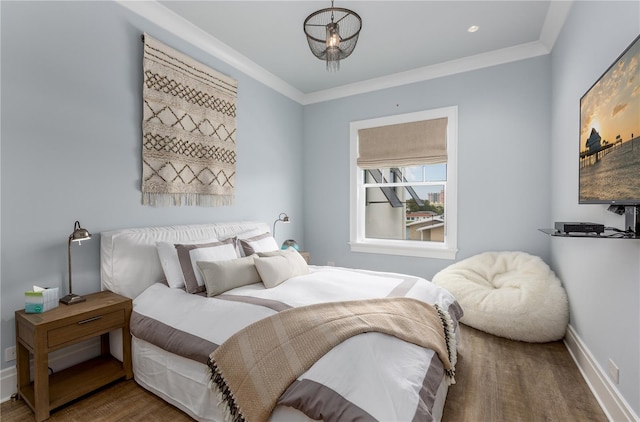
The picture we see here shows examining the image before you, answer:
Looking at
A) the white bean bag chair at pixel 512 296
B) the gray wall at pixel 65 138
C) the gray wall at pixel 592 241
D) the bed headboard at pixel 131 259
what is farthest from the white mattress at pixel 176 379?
the white bean bag chair at pixel 512 296

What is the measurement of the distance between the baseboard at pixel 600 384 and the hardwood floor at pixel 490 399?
0.05 metres

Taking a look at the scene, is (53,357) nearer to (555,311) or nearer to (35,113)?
(35,113)

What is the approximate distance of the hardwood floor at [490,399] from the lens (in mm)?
1782

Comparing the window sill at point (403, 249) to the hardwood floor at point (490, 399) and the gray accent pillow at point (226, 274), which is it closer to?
the hardwood floor at point (490, 399)

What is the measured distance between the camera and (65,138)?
215cm

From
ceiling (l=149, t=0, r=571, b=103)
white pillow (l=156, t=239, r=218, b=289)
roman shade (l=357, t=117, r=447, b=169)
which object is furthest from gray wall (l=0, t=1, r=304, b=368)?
roman shade (l=357, t=117, r=447, b=169)

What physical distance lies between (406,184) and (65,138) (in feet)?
11.6

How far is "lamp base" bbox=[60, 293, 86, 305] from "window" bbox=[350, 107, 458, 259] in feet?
10.1

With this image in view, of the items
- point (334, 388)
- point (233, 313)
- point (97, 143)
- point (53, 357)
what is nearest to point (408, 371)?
point (334, 388)

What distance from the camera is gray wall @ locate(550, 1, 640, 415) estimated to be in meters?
1.58

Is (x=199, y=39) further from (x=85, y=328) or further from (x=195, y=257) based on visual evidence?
(x=85, y=328)

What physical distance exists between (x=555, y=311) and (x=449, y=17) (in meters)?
2.78

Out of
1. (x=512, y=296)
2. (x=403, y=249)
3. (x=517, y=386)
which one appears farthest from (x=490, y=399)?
(x=403, y=249)

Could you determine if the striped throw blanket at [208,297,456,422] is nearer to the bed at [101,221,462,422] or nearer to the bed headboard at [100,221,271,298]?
the bed at [101,221,462,422]
